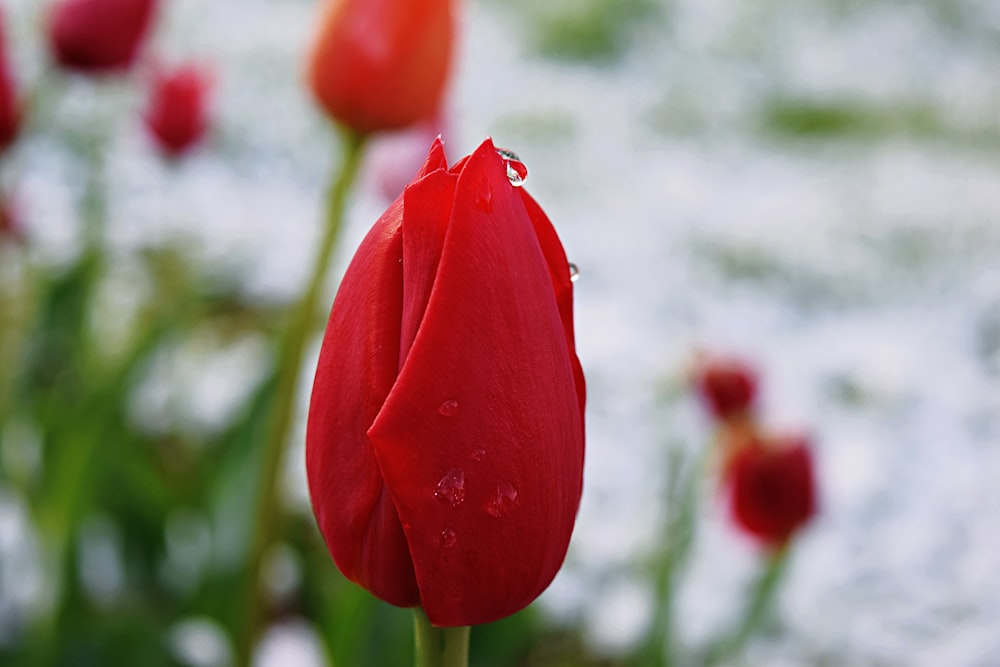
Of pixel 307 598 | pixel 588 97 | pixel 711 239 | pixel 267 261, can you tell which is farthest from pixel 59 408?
pixel 588 97

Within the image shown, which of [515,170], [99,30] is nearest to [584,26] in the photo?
[99,30]

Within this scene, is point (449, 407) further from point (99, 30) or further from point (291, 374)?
point (99, 30)

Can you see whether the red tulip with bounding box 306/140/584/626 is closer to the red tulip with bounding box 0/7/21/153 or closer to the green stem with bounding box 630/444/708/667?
the green stem with bounding box 630/444/708/667

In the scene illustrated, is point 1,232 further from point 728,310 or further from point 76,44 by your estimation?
point 728,310

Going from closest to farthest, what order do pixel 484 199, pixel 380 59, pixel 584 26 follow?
pixel 484 199
pixel 380 59
pixel 584 26

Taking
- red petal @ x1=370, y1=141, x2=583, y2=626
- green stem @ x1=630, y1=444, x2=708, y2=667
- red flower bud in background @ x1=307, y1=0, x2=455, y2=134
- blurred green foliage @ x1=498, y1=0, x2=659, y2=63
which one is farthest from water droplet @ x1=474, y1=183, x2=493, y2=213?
blurred green foliage @ x1=498, y1=0, x2=659, y2=63

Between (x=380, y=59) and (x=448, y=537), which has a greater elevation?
(x=380, y=59)

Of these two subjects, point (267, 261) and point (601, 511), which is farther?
point (267, 261)
